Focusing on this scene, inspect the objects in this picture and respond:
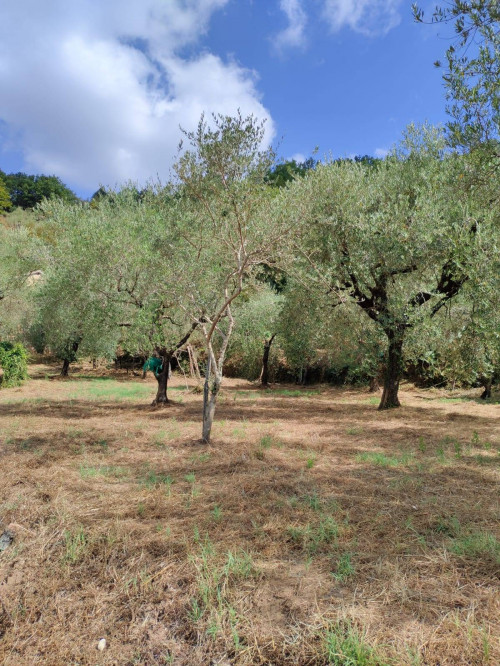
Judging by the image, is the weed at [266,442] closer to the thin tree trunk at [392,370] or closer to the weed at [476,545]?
the weed at [476,545]

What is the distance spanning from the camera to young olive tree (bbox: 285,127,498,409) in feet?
36.8

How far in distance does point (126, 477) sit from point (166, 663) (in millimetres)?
3708

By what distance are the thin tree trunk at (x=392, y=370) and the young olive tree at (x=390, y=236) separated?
0.17ft

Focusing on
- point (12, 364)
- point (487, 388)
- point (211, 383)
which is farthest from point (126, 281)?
point (487, 388)

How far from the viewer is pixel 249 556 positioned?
12.3ft

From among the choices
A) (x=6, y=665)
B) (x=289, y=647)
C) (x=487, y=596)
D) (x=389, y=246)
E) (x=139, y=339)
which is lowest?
(x=6, y=665)

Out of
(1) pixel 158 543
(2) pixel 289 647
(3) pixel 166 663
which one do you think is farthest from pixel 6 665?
(2) pixel 289 647

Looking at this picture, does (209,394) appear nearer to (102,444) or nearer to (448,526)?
(102,444)

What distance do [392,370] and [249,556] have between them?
1199 cm

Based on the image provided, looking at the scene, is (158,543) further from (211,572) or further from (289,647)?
(289,647)

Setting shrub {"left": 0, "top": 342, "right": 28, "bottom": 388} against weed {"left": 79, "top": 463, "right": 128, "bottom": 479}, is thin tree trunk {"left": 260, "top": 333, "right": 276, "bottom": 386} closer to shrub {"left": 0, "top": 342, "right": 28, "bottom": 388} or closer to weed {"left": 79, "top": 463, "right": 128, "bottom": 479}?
shrub {"left": 0, "top": 342, "right": 28, "bottom": 388}

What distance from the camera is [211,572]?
11.7 feet

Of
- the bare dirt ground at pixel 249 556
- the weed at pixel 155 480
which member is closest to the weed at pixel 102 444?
the bare dirt ground at pixel 249 556

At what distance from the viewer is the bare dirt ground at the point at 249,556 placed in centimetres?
288
